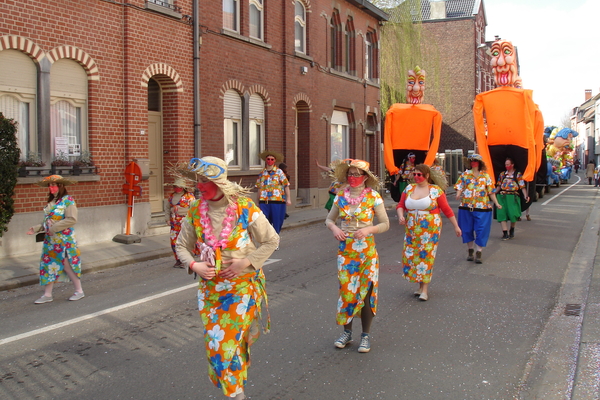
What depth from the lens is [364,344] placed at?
541cm

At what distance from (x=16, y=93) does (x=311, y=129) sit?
11343 mm

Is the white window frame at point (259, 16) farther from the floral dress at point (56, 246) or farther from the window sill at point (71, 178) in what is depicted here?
the floral dress at point (56, 246)

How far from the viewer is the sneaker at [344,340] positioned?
5484 mm

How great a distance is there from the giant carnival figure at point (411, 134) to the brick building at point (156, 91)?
391 cm

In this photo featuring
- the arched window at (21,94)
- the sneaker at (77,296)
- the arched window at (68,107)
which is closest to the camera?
the sneaker at (77,296)

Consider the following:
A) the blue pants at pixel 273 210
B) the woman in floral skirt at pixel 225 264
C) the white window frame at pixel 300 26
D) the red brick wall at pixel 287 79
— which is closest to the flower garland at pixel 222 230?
the woman in floral skirt at pixel 225 264

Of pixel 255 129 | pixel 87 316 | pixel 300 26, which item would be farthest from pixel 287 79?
pixel 87 316

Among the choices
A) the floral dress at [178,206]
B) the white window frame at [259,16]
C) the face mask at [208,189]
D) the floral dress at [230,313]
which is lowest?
the floral dress at [230,313]

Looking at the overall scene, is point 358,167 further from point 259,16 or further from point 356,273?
point 259,16

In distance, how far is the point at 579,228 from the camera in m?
14.9

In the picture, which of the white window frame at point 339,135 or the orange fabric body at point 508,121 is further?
the white window frame at point 339,135

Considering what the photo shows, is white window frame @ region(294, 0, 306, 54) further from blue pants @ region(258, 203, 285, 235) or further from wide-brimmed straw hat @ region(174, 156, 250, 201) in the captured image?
wide-brimmed straw hat @ region(174, 156, 250, 201)

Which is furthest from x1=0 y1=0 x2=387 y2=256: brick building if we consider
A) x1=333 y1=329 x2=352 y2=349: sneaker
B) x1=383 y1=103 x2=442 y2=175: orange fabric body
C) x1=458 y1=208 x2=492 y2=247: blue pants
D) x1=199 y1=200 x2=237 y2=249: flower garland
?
x1=199 y1=200 x2=237 y2=249: flower garland

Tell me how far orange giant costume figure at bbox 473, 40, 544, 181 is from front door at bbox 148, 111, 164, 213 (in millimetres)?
7398
